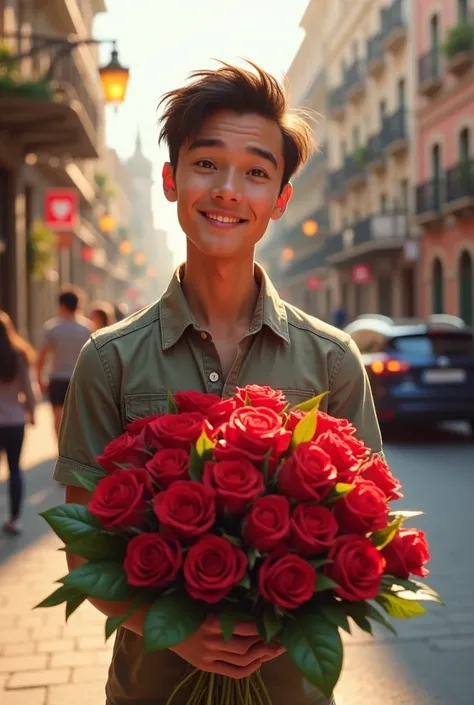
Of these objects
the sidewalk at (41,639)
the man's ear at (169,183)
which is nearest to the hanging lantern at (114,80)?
the sidewalk at (41,639)

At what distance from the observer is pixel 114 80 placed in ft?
44.4

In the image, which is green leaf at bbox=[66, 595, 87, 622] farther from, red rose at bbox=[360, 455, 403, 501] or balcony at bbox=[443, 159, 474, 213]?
balcony at bbox=[443, 159, 474, 213]

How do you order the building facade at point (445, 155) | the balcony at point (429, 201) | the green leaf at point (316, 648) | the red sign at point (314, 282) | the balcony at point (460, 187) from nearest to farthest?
the green leaf at point (316, 648) < the balcony at point (460, 187) < the building facade at point (445, 155) < the balcony at point (429, 201) < the red sign at point (314, 282)

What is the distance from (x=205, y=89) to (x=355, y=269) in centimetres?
4156

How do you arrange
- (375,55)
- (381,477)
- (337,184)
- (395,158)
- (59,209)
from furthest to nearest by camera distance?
(337,184), (375,55), (395,158), (59,209), (381,477)

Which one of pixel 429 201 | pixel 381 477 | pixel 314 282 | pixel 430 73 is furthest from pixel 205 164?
pixel 314 282

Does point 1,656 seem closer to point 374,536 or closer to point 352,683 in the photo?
point 352,683

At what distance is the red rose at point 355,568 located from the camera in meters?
1.63

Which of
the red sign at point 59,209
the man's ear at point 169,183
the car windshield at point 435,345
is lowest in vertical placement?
the car windshield at point 435,345

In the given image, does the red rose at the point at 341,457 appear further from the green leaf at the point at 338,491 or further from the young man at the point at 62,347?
the young man at the point at 62,347

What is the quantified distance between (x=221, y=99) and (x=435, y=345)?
1111 cm

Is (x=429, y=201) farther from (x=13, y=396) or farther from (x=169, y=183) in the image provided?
(x=169, y=183)

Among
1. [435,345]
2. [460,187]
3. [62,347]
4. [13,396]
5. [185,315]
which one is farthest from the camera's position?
[460,187]

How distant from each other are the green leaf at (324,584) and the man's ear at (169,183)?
3.46 feet
